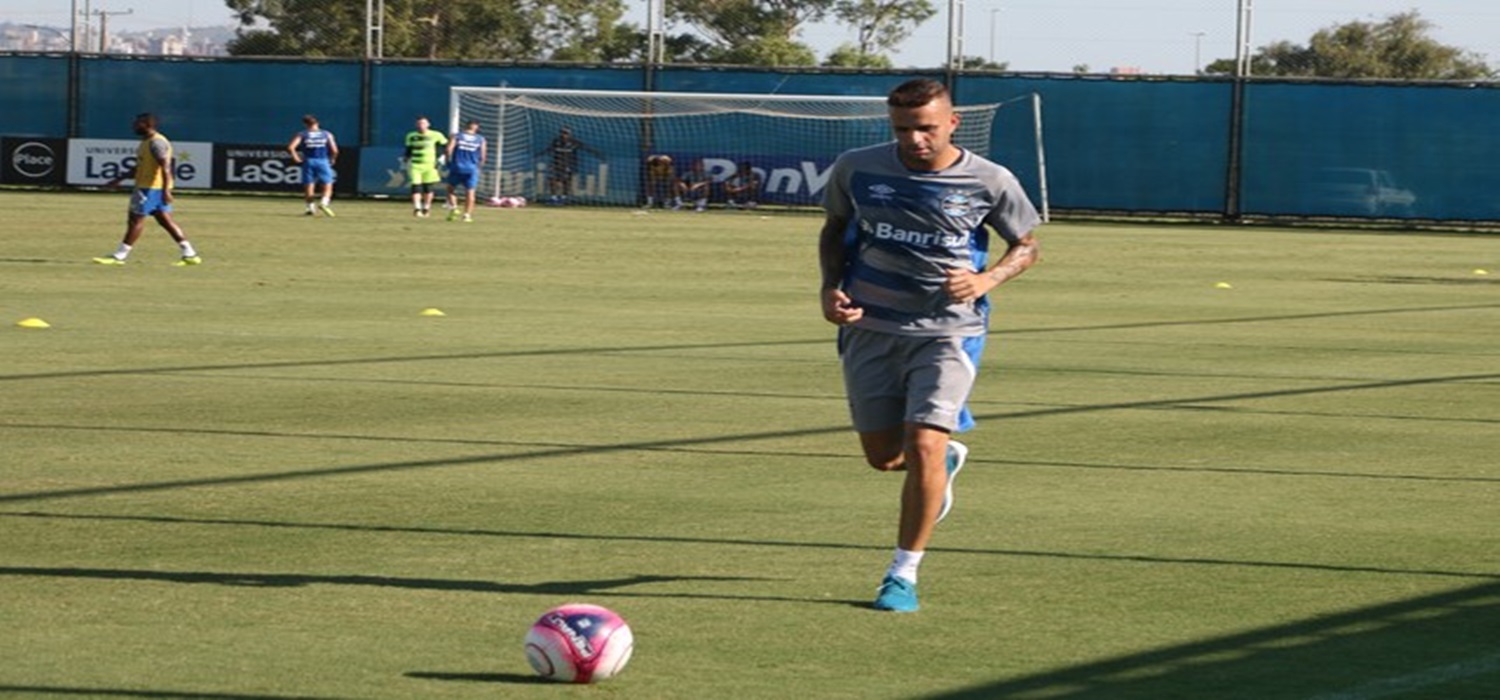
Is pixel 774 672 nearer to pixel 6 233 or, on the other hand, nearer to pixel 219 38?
pixel 6 233

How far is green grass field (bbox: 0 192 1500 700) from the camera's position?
709 centimetres

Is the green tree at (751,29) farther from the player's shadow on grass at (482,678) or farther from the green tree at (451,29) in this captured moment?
the player's shadow on grass at (482,678)

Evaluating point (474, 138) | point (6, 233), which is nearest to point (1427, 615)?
point (6, 233)

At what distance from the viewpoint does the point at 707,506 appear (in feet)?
33.4

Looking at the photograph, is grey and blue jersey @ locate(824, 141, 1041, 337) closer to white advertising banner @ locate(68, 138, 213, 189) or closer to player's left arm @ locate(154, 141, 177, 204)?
player's left arm @ locate(154, 141, 177, 204)

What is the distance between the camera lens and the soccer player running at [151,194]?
88.4ft

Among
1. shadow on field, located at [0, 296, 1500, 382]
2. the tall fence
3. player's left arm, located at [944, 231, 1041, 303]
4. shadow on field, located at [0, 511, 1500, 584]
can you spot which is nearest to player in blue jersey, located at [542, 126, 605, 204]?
the tall fence

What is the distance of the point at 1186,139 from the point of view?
49.2 meters

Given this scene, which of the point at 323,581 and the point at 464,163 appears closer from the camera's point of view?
the point at 323,581

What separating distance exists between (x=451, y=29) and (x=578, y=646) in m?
73.8

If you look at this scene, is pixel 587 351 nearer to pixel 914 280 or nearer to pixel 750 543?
pixel 750 543

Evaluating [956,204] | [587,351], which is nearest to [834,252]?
[956,204]

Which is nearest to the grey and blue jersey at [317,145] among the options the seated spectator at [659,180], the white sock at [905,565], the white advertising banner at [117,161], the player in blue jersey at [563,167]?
the player in blue jersey at [563,167]

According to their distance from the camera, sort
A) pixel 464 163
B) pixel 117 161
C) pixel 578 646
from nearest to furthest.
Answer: pixel 578 646 → pixel 464 163 → pixel 117 161
